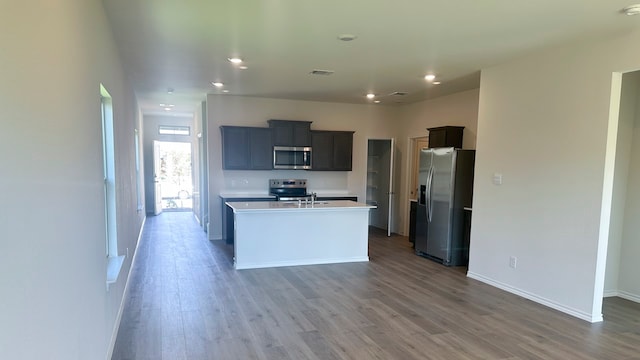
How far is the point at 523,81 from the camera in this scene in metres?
4.47

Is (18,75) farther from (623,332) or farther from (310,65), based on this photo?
(623,332)

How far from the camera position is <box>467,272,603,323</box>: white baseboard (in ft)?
12.6

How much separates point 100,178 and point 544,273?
14.9 feet

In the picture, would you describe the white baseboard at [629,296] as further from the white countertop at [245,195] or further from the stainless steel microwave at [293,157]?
the white countertop at [245,195]

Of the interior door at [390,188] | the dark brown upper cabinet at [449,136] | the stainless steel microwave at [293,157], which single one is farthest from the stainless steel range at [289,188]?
the dark brown upper cabinet at [449,136]

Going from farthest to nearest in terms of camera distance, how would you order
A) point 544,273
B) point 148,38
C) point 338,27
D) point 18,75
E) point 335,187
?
point 335,187, point 544,273, point 148,38, point 338,27, point 18,75

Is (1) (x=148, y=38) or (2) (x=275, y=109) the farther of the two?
(2) (x=275, y=109)

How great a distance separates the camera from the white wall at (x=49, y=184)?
108 centimetres

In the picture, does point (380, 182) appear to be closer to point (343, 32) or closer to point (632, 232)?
point (632, 232)

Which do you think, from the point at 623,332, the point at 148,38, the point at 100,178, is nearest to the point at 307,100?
the point at 148,38

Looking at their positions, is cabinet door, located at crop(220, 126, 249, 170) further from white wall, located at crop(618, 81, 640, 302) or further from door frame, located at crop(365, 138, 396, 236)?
white wall, located at crop(618, 81, 640, 302)

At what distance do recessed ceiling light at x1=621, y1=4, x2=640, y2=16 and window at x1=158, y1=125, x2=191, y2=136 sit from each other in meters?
10.7

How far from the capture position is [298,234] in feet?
18.8

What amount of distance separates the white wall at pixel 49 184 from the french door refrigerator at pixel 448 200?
15.6ft
